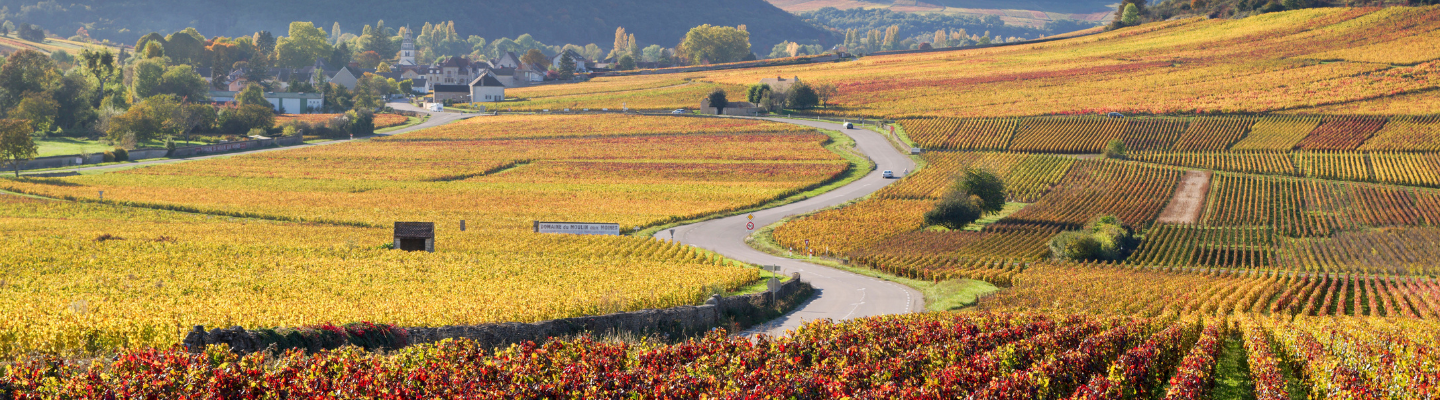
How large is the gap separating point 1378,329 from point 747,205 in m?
47.3

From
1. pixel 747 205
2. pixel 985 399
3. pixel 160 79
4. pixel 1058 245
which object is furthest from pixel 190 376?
pixel 160 79

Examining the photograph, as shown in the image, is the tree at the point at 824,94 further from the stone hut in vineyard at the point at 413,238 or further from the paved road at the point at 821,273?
the stone hut in vineyard at the point at 413,238

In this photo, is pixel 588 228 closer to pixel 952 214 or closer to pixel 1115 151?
pixel 952 214

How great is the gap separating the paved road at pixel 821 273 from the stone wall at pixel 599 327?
99cm

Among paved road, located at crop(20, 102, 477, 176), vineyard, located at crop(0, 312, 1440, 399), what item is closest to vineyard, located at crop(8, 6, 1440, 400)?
vineyard, located at crop(0, 312, 1440, 399)

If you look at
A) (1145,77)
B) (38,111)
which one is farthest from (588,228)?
(1145,77)

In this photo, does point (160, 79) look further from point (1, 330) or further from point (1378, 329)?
point (1378, 329)

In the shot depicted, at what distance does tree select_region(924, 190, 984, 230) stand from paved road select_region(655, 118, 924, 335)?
9.29 metres

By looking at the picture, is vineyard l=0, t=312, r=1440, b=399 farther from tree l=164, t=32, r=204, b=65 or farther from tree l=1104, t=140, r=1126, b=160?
tree l=164, t=32, r=204, b=65

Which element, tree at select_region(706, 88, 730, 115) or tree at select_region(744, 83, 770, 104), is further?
tree at select_region(744, 83, 770, 104)

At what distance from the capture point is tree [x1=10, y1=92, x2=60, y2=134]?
351 feet

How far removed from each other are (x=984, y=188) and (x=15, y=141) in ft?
262

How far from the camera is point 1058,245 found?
55031 millimetres

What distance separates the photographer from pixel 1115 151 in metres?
94.8
